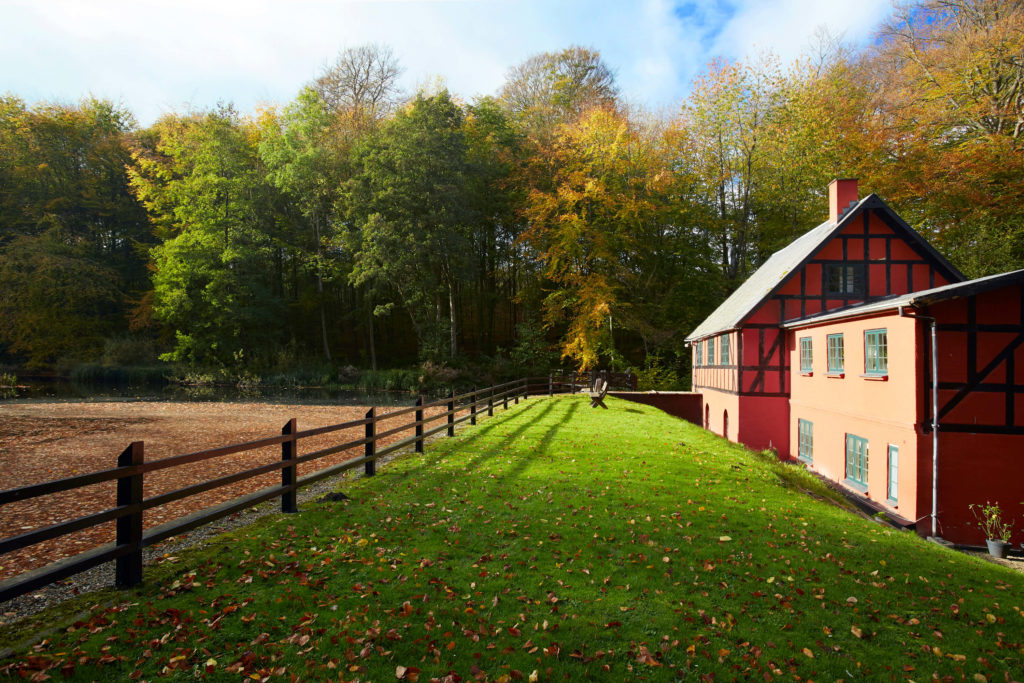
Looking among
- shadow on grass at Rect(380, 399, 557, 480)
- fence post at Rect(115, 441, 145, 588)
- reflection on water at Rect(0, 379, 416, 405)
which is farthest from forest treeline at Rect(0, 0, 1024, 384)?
fence post at Rect(115, 441, 145, 588)

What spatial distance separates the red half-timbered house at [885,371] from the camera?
397 inches

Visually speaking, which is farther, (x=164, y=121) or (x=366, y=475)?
(x=164, y=121)

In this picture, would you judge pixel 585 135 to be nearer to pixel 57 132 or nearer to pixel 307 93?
pixel 307 93

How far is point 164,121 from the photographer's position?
4028cm

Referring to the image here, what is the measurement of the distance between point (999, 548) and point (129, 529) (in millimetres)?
12643

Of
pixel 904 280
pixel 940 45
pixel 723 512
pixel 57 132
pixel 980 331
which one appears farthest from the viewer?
pixel 57 132

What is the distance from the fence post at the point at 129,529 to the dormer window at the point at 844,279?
1900 centimetres

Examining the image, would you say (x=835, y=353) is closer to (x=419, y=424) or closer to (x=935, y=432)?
(x=935, y=432)

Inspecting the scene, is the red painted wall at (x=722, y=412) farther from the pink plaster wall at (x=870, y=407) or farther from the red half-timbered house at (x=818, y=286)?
the pink plaster wall at (x=870, y=407)

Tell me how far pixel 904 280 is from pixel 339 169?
103 feet

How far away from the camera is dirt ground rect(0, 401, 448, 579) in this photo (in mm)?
7098

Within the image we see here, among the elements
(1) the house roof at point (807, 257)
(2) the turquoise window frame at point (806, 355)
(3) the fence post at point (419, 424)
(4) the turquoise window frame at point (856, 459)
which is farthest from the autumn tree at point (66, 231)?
(4) the turquoise window frame at point (856, 459)

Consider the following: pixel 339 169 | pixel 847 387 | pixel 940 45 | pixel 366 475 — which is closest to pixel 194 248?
A: pixel 339 169

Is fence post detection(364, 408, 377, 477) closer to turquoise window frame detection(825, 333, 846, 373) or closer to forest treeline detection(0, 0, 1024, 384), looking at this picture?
turquoise window frame detection(825, 333, 846, 373)
